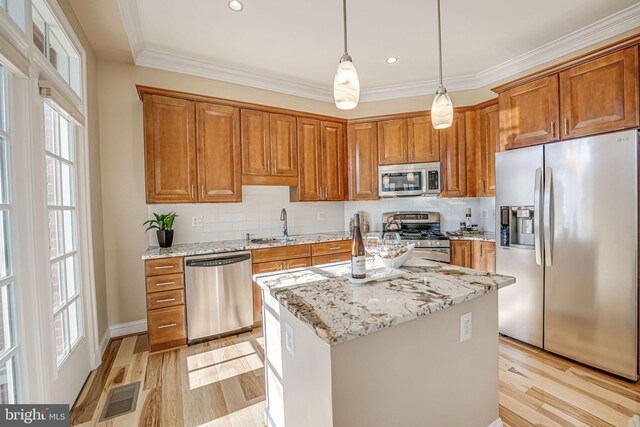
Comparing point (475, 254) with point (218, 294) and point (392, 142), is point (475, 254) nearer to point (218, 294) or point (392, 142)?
point (392, 142)

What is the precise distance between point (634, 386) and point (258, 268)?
123 inches

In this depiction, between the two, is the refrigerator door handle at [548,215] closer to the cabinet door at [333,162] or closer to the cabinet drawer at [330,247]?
the cabinet drawer at [330,247]

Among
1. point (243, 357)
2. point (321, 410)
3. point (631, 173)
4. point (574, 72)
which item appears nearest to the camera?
point (321, 410)

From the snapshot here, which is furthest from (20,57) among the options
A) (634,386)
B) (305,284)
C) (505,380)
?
(634,386)

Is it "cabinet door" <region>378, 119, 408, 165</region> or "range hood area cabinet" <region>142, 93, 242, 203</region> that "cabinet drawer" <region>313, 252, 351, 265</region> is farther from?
"cabinet door" <region>378, 119, 408, 165</region>

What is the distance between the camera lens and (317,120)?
3.86m

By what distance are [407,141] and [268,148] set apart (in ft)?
5.99

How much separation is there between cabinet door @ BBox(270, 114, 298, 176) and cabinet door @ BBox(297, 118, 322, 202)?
8 cm

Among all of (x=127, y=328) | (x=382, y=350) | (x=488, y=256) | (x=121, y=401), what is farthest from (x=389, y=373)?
(x=127, y=328)

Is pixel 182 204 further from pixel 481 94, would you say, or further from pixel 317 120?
pixel 481 94

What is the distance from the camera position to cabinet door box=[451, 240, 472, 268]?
11.0 feet

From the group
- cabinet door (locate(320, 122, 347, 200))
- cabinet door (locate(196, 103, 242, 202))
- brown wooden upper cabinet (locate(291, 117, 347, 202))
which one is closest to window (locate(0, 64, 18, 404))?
cabinet door (locate(196, 103, 242, 202))

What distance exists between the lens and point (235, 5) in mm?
2363

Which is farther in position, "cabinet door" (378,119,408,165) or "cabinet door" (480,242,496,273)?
"cabinet door" (378,119,408,165)
